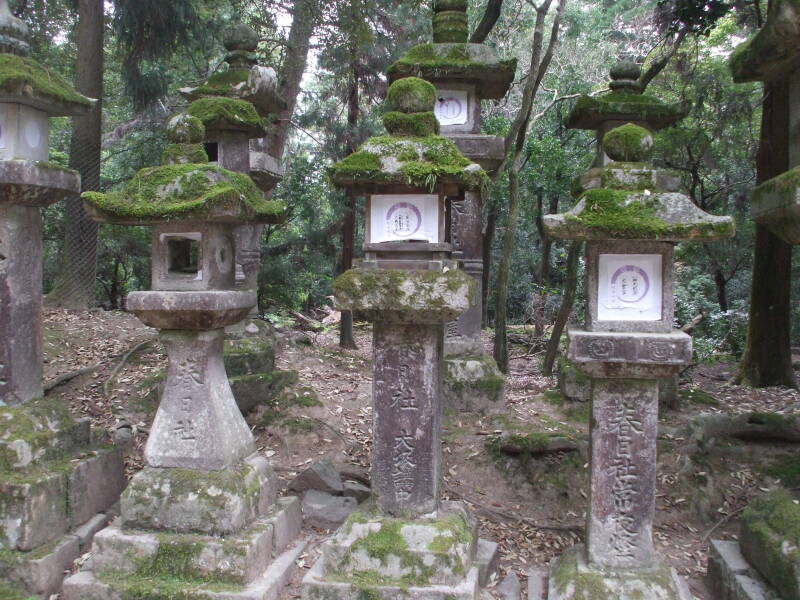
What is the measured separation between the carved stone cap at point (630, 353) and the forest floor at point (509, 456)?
1.82 metres

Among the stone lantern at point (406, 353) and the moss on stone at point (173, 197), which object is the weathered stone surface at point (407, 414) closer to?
the stone lantern at point (406, 353)

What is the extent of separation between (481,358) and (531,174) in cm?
595

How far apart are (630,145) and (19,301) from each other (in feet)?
15.5

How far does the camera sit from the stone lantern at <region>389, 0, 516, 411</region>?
7.32 metres

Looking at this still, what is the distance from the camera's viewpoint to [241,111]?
678cm

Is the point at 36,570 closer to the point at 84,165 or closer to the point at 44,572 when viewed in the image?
the point at 44,572

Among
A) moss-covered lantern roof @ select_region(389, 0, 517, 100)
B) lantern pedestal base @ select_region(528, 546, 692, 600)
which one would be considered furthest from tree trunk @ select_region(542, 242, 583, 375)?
lantern pedestal base @ select_region(528, 546, 692, 600)

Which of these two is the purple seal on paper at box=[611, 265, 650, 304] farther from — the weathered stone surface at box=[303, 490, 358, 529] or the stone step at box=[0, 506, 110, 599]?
the stone step at box=[0, 506, 110, 599]

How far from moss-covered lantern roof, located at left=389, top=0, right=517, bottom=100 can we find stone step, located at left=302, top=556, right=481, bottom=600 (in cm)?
538

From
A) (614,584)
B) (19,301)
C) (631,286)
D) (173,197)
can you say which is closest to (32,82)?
(173,197)

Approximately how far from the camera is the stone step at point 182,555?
4289mm

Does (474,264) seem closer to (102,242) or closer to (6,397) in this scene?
(6,397)

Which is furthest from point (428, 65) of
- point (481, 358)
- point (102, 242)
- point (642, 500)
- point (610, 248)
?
point (102, 242)

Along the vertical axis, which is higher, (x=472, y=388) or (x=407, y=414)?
(x=407, y=414)
